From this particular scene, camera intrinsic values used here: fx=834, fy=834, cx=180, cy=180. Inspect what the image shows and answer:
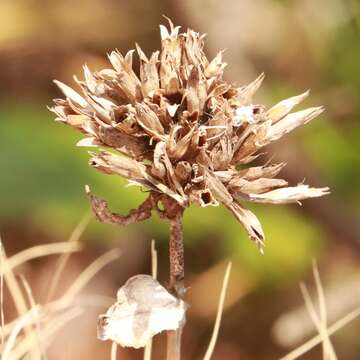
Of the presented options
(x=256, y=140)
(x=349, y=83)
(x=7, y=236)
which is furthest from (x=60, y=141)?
(x=256, y=140)

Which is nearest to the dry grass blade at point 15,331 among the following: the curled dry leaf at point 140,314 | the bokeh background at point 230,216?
the curled dry leaf at point 140,314

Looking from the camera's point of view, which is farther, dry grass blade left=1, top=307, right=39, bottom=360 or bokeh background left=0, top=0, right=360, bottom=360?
bokeh background left=0, top=0, right=360, bottom=360

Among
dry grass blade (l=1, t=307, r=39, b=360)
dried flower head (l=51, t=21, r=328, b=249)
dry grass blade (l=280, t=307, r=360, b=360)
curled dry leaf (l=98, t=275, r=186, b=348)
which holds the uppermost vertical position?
dried flower head (l=51, t=21, r=328, b=249)

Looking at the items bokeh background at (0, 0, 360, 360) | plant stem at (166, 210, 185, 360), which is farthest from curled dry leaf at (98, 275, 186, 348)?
bokeh background at (0, 0, 360, 360)

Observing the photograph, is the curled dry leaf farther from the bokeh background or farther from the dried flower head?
the bokeh background

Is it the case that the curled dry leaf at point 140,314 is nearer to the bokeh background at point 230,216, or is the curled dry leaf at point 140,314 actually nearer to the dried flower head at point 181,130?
the dried flower head at point 181,130

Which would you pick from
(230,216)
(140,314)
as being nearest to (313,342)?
(140,314)

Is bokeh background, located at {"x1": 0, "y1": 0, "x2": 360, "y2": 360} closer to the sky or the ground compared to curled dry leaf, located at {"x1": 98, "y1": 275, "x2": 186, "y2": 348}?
closer to the sky
